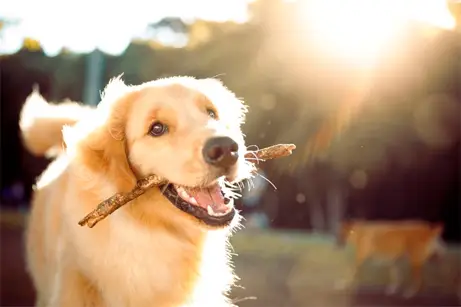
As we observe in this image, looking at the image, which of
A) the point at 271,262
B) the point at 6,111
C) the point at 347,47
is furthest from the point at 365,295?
the point at 6,111

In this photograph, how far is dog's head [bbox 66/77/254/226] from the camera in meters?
2.75

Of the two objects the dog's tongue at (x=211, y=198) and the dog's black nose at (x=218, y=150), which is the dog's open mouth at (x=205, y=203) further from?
the dog's black nose at (x=218, y=150)

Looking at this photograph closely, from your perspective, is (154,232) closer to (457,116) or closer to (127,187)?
(127,187)

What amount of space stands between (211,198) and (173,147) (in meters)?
0.27

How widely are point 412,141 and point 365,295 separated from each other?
455cm

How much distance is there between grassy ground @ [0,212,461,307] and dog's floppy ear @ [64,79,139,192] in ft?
12.2

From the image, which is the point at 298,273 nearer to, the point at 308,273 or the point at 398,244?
the point at 308,273

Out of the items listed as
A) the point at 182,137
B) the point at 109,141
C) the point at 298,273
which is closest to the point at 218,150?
the point at 182,137

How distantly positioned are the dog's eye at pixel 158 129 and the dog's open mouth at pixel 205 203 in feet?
0.79

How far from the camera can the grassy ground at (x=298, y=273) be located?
757cm

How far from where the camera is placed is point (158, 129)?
9.65 ft

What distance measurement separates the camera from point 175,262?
2990mm

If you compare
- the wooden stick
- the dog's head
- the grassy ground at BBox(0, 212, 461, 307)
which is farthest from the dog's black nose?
the grassy ground at BBox(0, 212, 461, 307)

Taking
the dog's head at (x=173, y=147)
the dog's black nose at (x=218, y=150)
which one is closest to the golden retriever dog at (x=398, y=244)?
the dog's head at (x=173, y=147)
